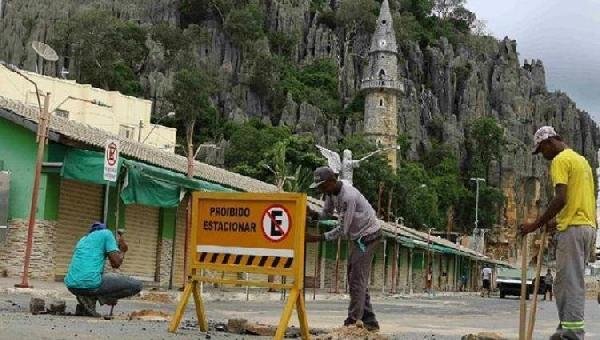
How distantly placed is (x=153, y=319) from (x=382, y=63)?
89.3 meters

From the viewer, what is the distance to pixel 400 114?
10162 cm

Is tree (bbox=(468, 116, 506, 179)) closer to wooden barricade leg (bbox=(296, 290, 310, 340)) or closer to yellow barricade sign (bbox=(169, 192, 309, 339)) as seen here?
yellow barricade sign (bbox=(169, 192, 309, 339))

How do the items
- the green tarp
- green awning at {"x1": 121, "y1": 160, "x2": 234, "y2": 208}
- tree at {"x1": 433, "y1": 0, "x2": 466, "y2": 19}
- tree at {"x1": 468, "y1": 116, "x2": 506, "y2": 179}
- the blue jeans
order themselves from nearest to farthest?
1. the blue jeans
2. the green tarp
3. green awning at {"x1": 121, "y1": 160, "x2": 234, "y2": 208}
4. tree at {"x1": 468, "y1": 116, "x2": 506, "y2": 179}
5. tree at {"x1": 433, "y1": 0, "x2": 466, "y2": 19}

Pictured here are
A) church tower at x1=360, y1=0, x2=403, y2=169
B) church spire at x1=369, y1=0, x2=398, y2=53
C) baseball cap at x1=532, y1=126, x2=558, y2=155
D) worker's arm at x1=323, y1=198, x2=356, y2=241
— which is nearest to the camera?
baseball cap at x1=532, y1=126, x2=558, y2=155

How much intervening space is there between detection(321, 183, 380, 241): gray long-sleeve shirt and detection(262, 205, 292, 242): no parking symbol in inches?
40.0

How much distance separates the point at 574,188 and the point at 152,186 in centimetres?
1522

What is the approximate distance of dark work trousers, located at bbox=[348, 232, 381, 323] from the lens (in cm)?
872

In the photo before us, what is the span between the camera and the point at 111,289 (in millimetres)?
9867

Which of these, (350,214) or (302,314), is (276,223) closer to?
(302,314)

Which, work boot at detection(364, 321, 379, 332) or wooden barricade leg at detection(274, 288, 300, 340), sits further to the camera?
work boot at detection(364, 321, 379, 332)

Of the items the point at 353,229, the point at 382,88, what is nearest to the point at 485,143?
the point at 382,88

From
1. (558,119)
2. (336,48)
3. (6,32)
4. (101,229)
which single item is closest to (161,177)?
(101,229)

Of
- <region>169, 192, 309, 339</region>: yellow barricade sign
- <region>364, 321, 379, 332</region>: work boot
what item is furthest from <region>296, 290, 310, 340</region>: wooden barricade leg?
<region>364, 321, 379, 332</region>: work boot

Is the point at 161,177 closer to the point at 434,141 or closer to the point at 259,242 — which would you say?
the point at 259,242
